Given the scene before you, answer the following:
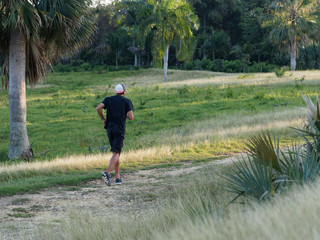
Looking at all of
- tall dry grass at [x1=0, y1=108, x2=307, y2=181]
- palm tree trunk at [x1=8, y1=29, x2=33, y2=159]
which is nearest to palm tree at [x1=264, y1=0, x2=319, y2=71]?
tall dry grass at [x1=0, y1=108, x2=307, y2=181]

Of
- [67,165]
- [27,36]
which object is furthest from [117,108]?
[27,36]

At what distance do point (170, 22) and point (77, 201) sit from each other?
32242 mm

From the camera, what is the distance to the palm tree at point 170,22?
38.3m

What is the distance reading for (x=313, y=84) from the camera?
93.8ft

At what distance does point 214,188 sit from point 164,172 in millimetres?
3012

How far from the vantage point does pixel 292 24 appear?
152ft

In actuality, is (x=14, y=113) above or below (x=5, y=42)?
below

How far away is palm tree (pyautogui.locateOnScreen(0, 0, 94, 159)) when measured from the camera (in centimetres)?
1420

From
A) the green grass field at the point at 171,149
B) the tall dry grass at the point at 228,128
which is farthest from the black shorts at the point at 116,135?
the tall dry grass at the point at 228,128

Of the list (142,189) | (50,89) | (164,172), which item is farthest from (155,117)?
(50,89)

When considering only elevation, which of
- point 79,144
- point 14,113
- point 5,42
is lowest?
point 79,144

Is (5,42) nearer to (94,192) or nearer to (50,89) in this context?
(94,192)

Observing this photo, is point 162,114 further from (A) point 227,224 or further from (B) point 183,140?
(A) point 227,224

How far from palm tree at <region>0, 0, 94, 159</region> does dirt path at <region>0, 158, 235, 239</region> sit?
6.71 metres
